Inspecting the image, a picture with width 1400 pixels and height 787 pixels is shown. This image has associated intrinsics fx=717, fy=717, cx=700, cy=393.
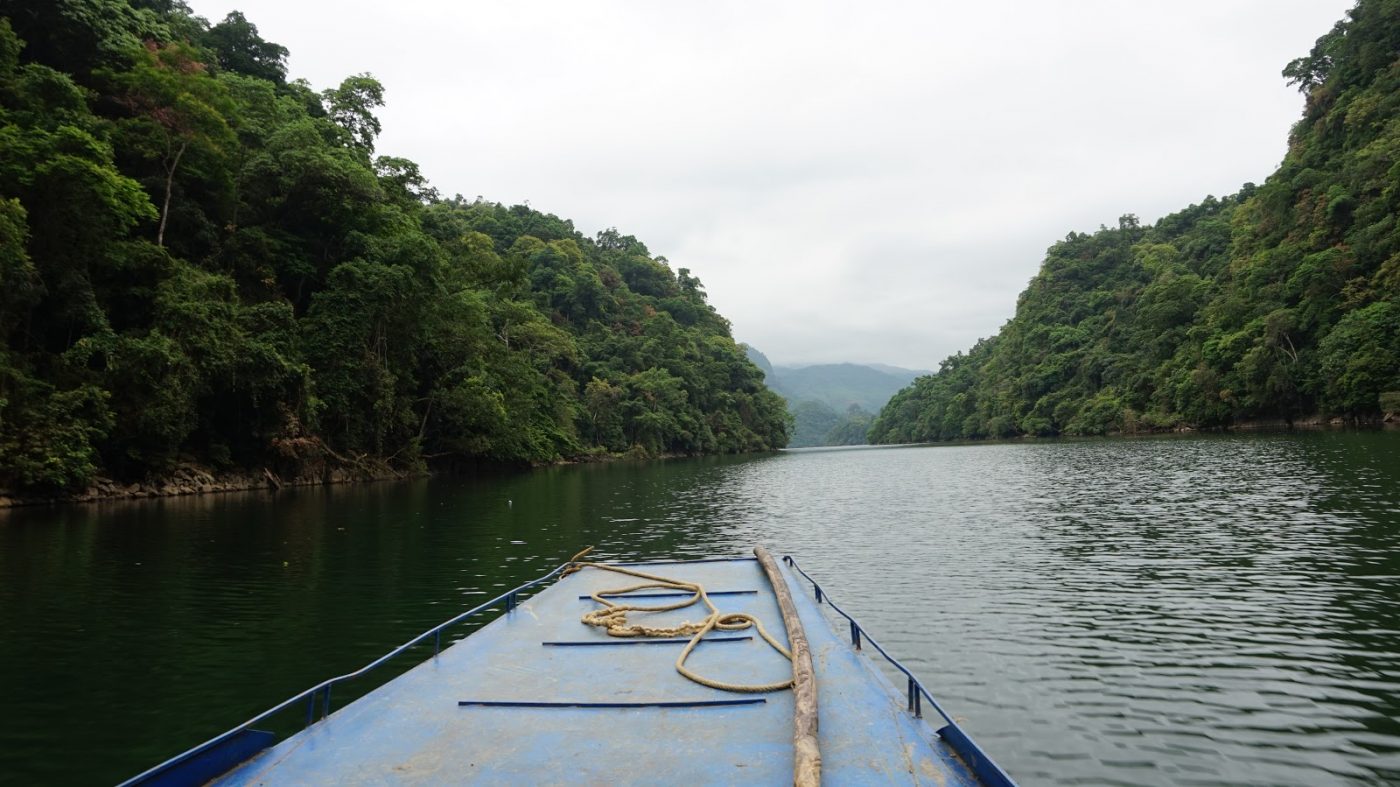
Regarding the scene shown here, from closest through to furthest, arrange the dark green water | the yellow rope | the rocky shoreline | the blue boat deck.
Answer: the blue boat deck → the yellow rope → the dark green water → the rocky shoreline

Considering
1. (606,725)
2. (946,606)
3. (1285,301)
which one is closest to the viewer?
(606,725)

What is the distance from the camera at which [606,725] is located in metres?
4.93

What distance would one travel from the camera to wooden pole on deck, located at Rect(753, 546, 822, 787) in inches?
147

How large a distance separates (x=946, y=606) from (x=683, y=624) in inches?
214

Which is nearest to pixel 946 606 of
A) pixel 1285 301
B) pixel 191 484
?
pixel 191 484

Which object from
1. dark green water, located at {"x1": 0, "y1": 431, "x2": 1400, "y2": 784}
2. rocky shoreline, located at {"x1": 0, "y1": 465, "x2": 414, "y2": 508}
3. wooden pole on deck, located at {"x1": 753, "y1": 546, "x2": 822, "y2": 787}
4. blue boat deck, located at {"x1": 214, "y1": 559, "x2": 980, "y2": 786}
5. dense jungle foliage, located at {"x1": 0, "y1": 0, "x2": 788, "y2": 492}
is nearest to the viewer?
wooden pole on deck, located at {"x1": 753, "y1": 546, "x2": 822, "y2": 787}

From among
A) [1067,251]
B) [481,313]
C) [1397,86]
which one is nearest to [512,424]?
[481,313]

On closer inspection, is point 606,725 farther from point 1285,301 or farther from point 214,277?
point 1285,301

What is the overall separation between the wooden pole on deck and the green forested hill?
60.8m

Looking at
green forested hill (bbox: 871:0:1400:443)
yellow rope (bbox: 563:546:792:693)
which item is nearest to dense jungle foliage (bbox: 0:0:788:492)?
yellow rope (bbox: 563:546:792:693)

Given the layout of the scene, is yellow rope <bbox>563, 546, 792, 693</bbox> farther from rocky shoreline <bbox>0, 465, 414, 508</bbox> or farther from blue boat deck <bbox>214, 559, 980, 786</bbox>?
rocky shoreline <bbox>0, 465, 414, 508</bbox>

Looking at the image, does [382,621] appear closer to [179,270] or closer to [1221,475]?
[179,270]

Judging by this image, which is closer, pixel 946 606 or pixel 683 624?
pixel 683 624

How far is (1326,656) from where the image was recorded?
812cm
